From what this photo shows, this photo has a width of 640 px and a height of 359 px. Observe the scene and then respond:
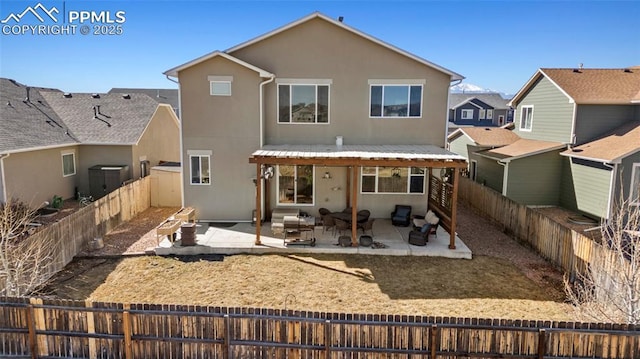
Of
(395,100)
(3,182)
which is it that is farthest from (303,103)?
(3,182)

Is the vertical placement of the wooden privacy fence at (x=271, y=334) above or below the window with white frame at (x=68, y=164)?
below

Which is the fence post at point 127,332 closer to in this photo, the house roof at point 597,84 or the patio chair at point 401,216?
the patio chair at point 401,216

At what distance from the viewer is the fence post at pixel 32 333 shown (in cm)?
625

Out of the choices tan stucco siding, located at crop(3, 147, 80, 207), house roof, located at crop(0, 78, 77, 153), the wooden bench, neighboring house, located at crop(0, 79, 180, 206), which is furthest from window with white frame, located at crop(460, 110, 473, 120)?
the wooden bench

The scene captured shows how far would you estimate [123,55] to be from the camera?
23891mm

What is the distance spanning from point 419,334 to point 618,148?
50.0ft

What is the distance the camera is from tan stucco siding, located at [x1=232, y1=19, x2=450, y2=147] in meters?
15.6

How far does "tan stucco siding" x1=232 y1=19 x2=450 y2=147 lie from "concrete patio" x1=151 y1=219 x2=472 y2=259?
418 cm

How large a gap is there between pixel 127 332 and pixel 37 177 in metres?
14.5

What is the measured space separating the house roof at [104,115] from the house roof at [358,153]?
10143 millimetres

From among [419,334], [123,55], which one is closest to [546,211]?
[419,334]

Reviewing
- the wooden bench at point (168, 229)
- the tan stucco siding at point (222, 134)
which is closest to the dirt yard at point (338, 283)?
the wooden bench at point (168, 229)

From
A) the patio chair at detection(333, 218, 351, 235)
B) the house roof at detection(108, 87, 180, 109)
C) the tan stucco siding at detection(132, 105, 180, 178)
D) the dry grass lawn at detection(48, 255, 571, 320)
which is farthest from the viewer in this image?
the house roof at detection(108, 87, 180, 109)

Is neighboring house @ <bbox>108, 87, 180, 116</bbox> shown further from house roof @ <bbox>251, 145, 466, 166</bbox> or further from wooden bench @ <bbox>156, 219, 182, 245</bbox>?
wooden bench @ <bbox>156, 219, 182, 245</bbox>
